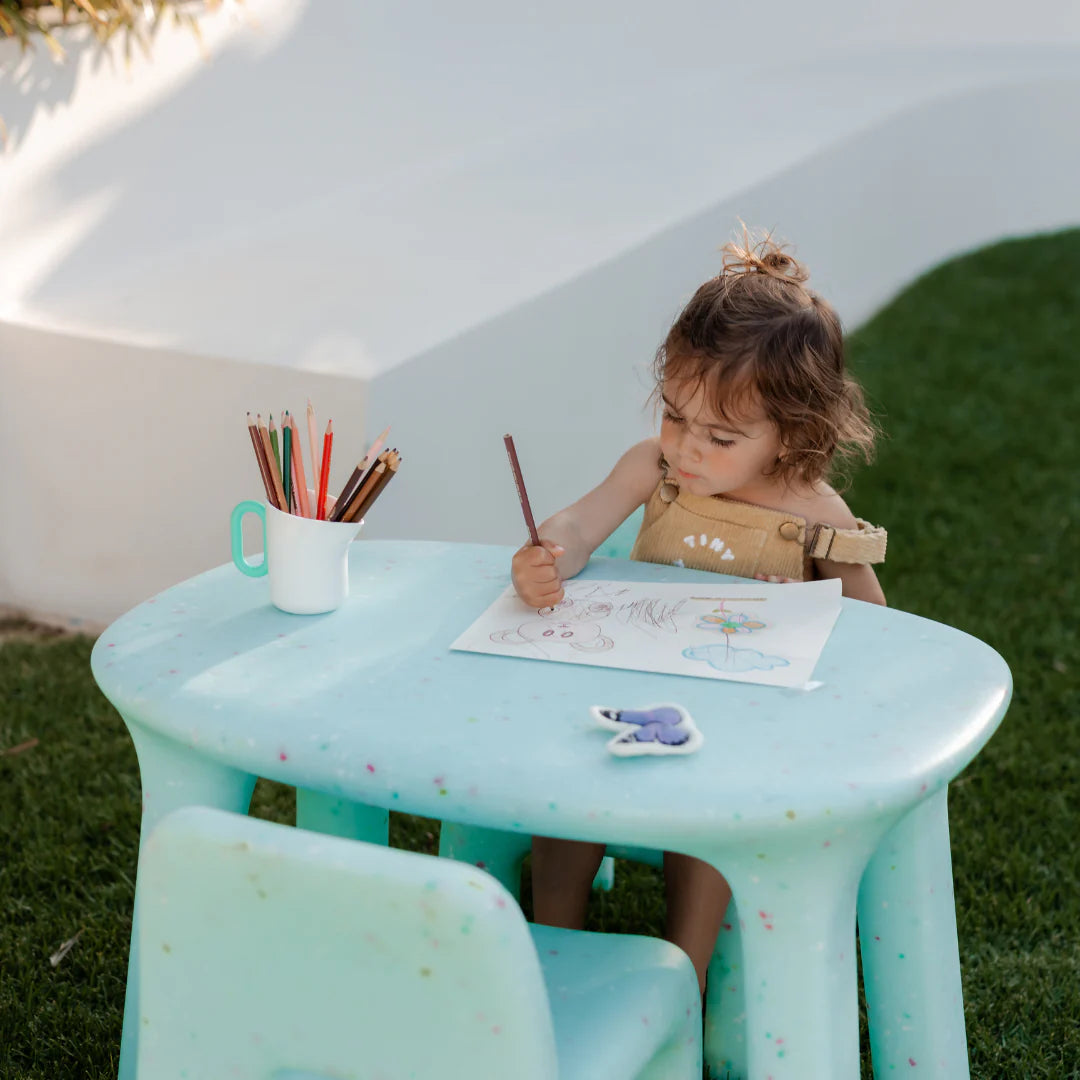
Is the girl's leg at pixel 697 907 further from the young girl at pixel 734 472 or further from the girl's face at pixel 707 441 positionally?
the girl's face at pixel 707 441

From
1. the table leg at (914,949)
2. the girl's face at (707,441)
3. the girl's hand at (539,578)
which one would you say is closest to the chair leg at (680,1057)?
the table leg at (914,949)

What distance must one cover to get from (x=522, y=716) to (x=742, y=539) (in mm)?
631

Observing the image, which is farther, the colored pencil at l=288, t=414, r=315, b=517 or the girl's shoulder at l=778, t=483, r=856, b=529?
the girl's shoulder at l=778, t=483, r=856, b=529

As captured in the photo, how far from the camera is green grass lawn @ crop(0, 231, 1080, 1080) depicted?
1728mm

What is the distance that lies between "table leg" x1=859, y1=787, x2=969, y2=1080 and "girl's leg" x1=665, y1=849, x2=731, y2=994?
0.57 ft

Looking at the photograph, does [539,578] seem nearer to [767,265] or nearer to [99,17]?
[767,265]

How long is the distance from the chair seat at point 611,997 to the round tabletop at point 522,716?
0.21 m

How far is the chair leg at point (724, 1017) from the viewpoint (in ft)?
4.93

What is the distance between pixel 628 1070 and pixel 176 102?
2541mm

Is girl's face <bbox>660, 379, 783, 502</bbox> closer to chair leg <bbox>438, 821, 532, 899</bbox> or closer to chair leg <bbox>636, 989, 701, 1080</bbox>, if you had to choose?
chair leg <bbox>438, 821, 532, 899</bbox>

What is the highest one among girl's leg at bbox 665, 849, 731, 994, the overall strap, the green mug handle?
the green mug handle

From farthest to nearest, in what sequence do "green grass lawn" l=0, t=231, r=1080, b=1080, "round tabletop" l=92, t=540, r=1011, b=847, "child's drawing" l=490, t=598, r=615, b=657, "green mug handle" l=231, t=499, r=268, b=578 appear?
1. "green grass lawn" l=0, t=231, r=1080, b=1080
2. "green mug handle" l=231, t=499, r=268, b=578
3. "child's drawing" l=490, t=598, r=615, b=657
4. "round tabletop" l=92, t=540, r=1011, b=847

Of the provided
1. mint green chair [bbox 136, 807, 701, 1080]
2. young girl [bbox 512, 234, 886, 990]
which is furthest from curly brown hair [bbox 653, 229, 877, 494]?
mint green chair [bbox 136, 807, 701, 1080]

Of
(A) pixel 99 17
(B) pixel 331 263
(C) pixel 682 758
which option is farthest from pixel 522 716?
(A) pixel 99 17
